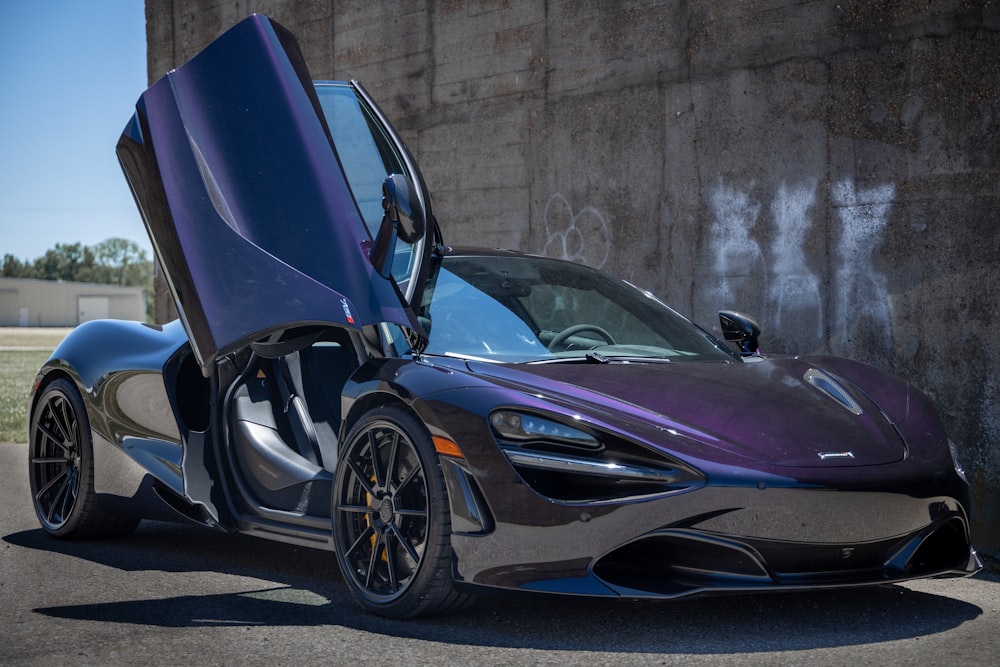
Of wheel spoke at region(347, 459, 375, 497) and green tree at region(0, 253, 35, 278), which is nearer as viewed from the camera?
wheel spoke at region(347, 459, 375, 497)

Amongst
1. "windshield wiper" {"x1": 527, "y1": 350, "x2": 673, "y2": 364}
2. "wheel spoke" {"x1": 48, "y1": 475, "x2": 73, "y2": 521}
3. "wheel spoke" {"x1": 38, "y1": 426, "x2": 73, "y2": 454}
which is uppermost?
"windshield wiper" {"x1": 527, "y1": 350, "x2": 673, "y2": 364}

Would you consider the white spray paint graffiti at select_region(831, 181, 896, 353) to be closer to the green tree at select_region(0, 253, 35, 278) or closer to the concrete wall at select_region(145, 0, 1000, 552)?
the concrete wall at select_region(145, 0, 1000, 552)

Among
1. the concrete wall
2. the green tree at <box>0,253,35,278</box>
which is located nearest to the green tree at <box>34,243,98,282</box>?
the green tree at <box>0,253,35,278</box>

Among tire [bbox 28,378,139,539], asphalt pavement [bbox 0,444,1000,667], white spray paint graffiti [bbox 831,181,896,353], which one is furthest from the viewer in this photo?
white spray paint graffiti [bbox 831,181,896,353]

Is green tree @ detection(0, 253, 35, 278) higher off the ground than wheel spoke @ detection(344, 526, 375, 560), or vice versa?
green tree @ detection(0, 253, 35, 278)

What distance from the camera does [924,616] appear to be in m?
4.01

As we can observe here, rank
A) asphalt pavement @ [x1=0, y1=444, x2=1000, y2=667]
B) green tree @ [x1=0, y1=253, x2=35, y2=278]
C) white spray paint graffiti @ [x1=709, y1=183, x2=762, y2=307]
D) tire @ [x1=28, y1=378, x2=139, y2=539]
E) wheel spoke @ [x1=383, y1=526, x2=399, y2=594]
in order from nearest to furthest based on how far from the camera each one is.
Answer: asphalt pavement @ [x1=0, y1=444, x2=1000, y2=667], wheel spoke @ [x1=383, y1=526, x2=399, y2=594], tire @ [x1=28, y1=378, x2=139, y2=539], white spray paint graffiti @ [x1=709, y1=183, x2=762, y2=307], green tree @ [x1=0, y1=253, x2=35, y2=278]

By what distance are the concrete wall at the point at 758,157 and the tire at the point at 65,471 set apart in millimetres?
3465

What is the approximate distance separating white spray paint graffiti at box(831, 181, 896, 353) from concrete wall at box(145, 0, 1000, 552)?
1 cm

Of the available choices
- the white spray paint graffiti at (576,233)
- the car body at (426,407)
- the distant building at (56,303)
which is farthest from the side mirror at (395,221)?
→ the distant building at (56,303)

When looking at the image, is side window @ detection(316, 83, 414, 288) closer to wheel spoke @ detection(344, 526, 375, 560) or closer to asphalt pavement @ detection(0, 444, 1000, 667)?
wheel spoke @ detection(344, 526, 375, 560)

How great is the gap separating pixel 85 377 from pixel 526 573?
2880mm

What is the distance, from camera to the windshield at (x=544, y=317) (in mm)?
4391

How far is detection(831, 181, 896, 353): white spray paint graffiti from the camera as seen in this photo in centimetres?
645
